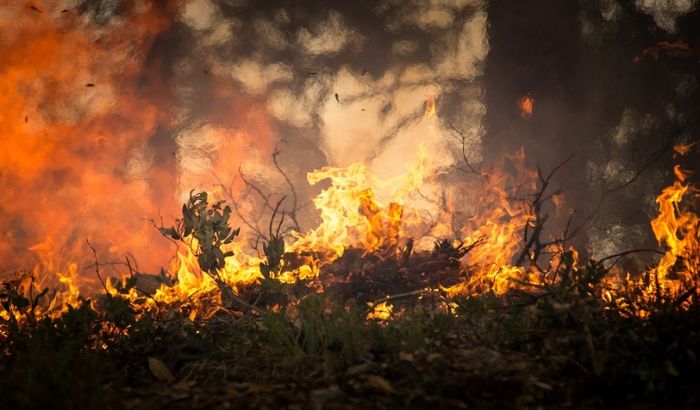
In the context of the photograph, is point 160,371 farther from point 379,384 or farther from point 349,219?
point 349,219

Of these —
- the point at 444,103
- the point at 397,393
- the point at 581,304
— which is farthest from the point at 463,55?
the point at 397,393

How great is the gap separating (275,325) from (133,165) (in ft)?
39.9

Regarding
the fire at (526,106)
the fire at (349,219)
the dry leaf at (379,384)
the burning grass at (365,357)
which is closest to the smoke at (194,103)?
the fire at (526,106)

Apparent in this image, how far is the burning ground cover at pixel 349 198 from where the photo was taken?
2840 millimetres

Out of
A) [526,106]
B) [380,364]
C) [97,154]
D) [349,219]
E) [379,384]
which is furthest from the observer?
[97,154]

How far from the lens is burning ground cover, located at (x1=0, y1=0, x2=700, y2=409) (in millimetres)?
2840

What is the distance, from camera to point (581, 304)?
3.20 meters

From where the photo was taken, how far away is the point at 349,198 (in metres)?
7.44

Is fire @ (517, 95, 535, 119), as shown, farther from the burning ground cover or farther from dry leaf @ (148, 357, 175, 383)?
dry leaf @ (148, 357, 175, 383)

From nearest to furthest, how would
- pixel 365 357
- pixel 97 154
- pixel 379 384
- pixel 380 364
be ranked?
pixel 379 384 < pixel 380 364 < pixel 365 357 < pixel 97 154

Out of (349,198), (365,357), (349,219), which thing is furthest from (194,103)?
(365,357)

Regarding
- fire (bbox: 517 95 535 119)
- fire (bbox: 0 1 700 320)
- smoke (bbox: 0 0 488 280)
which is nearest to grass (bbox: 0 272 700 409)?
fire (bbox: 0 1 700 320)

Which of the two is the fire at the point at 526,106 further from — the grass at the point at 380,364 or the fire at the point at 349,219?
the grass at the point at 380,364

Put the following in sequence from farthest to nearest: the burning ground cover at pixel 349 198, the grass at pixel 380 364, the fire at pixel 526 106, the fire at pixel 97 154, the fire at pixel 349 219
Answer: the fire at pixel 526 106 → the fire at pixel 97 154 → the fire at pixel 349 219 → the burning ground cover at pixel 349 198 → the grass at pixel 380 364
